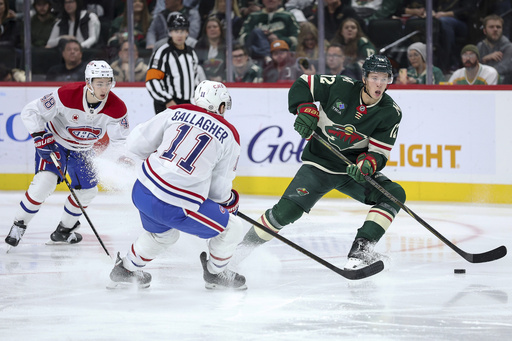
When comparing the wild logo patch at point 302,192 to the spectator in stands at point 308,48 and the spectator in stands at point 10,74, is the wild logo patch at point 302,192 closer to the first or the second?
the spectator in stands at point 308,48

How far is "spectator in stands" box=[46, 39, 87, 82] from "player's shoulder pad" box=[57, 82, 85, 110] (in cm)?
253

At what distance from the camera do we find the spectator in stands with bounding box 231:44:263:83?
22.0 feet

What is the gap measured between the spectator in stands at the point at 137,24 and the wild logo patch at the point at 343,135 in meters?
3.25

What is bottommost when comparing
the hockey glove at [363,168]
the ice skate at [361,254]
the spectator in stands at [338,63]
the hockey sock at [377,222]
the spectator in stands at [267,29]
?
the ice skate at [361,254]

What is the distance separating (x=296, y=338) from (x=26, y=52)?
486 cm

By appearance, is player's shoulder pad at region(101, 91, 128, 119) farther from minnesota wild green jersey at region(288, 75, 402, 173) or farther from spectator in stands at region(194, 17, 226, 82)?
spectator in stands at region(194, 17, 226, 82)

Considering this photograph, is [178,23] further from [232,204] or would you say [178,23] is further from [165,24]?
[232,204]

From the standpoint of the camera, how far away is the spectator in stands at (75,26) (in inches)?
275

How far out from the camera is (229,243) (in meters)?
3.48

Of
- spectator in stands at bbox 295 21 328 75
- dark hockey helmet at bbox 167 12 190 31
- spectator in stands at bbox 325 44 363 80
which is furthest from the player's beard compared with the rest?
dark hockey helmet at bbox 167 12 190 31

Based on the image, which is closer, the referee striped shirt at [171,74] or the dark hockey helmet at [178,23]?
the dark hockey helmet at [178,23]

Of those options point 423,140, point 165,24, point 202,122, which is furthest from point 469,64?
point 202,122

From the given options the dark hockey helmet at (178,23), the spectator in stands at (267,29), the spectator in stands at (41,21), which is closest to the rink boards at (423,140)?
the spectator in stands at (267,29)

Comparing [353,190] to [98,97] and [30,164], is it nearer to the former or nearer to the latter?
[98,97]
